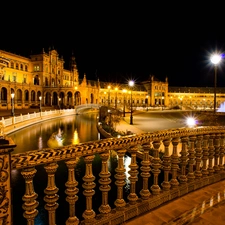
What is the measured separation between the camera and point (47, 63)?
7038 cm

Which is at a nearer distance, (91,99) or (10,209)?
(10,209)

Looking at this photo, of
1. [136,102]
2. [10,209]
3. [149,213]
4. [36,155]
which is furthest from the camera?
[136,102]

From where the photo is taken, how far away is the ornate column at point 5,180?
2.03 m

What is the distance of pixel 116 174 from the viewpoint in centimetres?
333

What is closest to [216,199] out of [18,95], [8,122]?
[8,122]

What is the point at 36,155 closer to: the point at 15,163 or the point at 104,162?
the point at 15,163

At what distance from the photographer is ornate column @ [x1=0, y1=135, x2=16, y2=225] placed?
2025mm

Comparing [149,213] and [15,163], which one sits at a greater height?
[15,163]

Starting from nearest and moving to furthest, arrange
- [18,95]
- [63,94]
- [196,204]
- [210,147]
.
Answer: [196,204], [210,147], [18,95], [63,94]

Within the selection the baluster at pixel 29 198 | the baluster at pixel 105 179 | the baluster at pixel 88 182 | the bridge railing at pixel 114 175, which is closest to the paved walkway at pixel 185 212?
the bridge railing at pixel 114 175

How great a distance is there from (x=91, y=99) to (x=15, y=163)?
74919 millimetres

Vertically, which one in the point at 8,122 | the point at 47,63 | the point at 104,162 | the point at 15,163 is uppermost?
the point at 47,63

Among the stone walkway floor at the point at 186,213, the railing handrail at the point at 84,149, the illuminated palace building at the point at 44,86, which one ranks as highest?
the illuminated palace building at the point at 44,86

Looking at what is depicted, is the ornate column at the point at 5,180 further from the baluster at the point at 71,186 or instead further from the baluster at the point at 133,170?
the baluster at the point at 133,170
